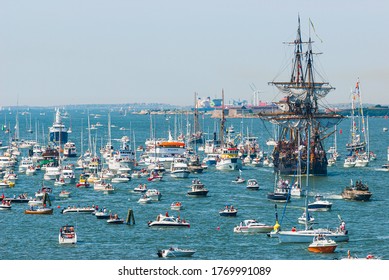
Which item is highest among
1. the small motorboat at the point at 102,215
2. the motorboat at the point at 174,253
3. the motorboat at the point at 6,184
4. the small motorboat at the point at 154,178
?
the motorboat at the point at 174,253

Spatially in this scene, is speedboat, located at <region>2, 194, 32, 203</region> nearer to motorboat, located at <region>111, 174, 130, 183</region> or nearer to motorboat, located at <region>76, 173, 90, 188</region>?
motorboat, located at <region>76, 173, 90, 188</region>

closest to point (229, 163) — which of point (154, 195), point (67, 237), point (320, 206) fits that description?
point (154, 195)

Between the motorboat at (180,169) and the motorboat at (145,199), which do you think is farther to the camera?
the motorboat at (180,169)

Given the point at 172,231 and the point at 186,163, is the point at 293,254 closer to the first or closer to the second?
the point at 172,231

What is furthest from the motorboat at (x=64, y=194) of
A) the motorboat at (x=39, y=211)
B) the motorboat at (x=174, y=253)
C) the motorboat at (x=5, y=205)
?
the motorboat at (x=174, y=253)

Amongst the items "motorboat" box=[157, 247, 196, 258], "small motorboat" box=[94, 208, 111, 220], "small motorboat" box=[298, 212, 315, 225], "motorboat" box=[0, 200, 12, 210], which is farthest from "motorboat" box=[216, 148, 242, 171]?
"motorboat" box=[157, 247, 196, 258]

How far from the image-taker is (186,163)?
93.0 metres

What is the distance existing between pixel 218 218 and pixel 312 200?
397 inches

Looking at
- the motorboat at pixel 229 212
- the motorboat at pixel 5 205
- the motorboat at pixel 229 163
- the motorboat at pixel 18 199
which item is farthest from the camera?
the motorboat at pixel 229 163

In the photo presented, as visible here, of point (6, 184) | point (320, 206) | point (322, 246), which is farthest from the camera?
point (6, 184)

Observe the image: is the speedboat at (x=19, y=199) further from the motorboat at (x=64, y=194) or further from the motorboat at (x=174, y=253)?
the motorboat at (x=174, y=253)

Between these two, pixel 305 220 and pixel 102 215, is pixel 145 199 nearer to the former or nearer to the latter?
pixel 102 215
